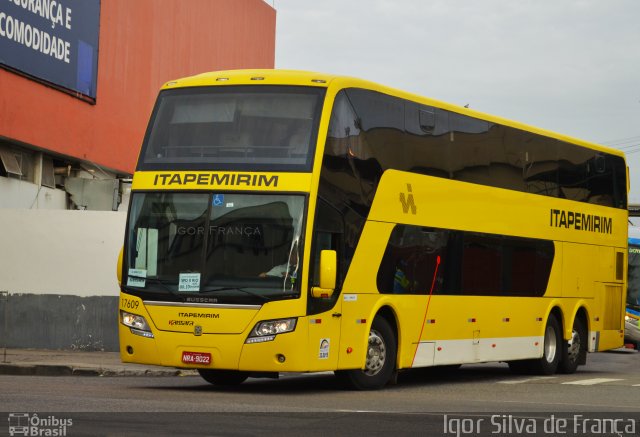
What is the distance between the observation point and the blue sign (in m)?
29.4

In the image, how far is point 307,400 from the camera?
15.3 m

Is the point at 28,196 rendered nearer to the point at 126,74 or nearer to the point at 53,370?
the point at 126,74

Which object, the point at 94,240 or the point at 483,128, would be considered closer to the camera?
the point at 483,128

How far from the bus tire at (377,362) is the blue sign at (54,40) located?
14.8 m

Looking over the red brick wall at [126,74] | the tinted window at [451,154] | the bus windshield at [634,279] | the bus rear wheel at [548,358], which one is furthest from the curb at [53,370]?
the bus windshield at [634,279]

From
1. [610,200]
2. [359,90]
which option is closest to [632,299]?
[610,200]

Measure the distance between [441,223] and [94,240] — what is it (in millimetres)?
9029

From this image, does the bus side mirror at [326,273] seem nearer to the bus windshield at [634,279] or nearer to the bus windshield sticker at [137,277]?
the bus windshield sticker at [137,277]

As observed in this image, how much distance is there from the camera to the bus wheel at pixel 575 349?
944 inches

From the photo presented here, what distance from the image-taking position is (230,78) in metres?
16.9

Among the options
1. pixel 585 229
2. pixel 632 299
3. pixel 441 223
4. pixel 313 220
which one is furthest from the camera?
pixel 632 299

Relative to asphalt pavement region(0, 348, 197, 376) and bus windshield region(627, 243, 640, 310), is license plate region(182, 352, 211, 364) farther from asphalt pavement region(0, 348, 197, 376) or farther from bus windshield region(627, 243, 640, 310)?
bus windshield region(627, 243, 640, 310)

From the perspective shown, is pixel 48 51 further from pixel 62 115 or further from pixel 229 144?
pixel 229 144

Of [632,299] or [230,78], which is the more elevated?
[230,78]
